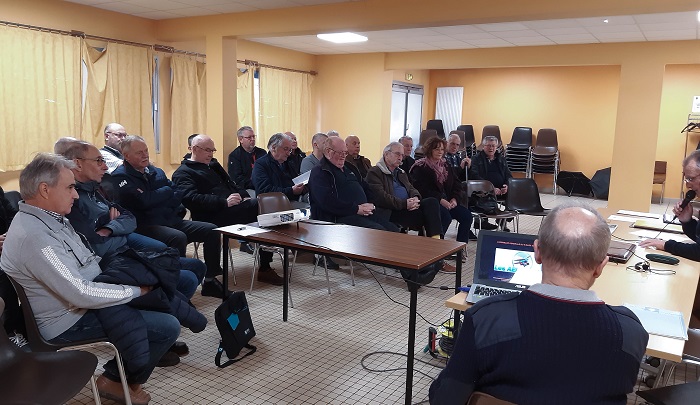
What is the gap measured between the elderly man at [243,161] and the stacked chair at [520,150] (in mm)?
7023

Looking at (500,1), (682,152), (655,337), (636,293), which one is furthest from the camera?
(682,152)

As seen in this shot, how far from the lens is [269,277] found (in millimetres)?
4637

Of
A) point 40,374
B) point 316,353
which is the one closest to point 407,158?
point 316,353

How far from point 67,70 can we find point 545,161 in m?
8.92

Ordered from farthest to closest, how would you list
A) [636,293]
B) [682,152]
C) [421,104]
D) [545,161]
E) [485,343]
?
1. [421,104]
2. [545,161]
3. [682,152]
4. [636,293]
5. [485,343]

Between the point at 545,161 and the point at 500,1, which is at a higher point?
the point at 500,1

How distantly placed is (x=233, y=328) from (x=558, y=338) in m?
2.24

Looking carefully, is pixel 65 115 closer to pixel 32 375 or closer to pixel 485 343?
pixel 32 375

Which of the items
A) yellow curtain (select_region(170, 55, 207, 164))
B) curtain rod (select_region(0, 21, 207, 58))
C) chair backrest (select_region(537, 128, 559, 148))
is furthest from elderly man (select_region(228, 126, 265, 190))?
chair backrest (select_region(537, 128, 559, 148))

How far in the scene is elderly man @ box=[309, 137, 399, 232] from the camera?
4.47 metres

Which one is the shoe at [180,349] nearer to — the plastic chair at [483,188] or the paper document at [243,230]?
the paper document at [243,230]

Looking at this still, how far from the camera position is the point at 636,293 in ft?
7.75

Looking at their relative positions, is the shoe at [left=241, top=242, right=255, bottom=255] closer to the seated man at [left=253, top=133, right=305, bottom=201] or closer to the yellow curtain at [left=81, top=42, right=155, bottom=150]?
the seated man at [left=253, top=133, right=305, bottom=201]

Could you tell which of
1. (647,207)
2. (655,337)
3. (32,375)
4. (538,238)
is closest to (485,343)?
(538,238)
